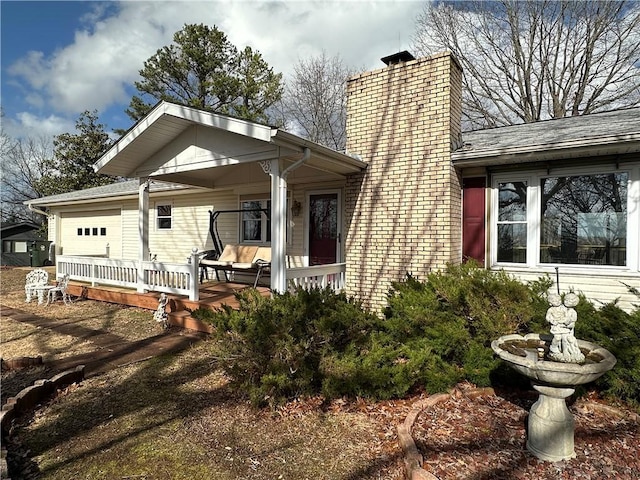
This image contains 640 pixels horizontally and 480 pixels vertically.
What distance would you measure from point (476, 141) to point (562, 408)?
5.62 meters

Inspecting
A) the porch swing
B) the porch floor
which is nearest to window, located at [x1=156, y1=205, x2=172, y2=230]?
the porch swing

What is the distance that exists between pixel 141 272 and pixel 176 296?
1.13m

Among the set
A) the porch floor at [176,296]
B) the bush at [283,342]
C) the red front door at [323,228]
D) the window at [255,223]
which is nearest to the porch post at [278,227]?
the porch floor at [176,296]

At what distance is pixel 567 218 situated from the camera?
19.7ft

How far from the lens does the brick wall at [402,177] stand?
654 centimetres

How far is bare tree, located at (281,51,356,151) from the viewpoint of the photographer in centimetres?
2392

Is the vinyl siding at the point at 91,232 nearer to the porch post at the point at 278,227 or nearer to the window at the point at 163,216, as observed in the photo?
the window at the point at 163,216

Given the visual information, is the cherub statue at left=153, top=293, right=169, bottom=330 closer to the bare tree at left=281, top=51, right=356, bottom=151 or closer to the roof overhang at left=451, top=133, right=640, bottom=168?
the roof overhang at left=451, top=133, right=640, bottom=168

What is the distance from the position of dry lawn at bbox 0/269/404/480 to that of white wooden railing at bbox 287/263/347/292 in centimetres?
203

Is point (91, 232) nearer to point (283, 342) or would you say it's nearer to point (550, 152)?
point (283, 342)

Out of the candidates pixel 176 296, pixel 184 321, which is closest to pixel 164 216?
pixel 176 296

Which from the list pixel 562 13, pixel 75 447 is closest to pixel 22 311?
pixel 75 447

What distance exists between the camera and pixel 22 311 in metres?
8.30

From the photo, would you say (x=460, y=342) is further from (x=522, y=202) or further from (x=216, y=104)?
(x=216, y=104)
